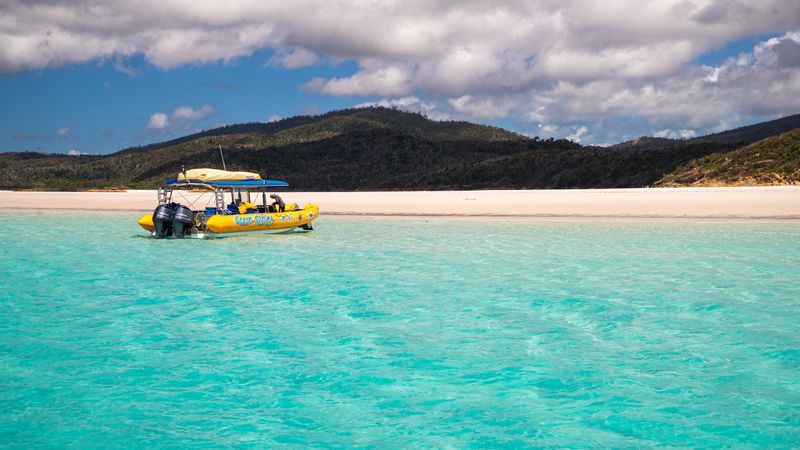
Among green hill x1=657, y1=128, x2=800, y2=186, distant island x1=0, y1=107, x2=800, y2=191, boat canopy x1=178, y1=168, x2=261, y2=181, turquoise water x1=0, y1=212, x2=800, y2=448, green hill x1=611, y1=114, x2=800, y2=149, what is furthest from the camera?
green hill x1=611, y1=114, x2=800, y2=149

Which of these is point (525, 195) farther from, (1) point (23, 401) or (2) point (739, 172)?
(1) point (23, 401)

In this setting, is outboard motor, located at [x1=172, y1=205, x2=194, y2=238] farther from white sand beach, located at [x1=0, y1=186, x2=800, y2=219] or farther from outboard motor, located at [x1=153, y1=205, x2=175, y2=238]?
white sand beach, located at [x1=0, y1=186, x2=800, y2=219]

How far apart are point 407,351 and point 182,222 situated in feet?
50.2

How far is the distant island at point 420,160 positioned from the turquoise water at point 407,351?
28985 millimetres

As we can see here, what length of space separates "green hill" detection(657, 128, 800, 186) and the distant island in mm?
67

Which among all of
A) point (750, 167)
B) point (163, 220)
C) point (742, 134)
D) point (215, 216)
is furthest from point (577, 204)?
point (742, 134)

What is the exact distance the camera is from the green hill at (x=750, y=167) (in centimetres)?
3712

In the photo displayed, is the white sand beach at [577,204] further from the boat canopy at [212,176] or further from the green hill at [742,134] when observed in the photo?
the green hill at [742,134]

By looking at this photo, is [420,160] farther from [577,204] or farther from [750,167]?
[577,204]

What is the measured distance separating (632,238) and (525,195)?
53.2 ft

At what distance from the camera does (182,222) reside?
21.7 m

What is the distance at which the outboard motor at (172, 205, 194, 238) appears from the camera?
21641 mm

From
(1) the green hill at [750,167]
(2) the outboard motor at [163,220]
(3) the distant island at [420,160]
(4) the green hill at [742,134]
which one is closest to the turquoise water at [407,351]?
(2) the outboard motor at [163,220]

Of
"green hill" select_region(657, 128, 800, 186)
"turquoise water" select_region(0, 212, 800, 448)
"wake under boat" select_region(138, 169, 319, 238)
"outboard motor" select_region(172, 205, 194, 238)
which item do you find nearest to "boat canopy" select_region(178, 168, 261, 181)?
"wake under boat" select_region(138, 169, 319, 238)
